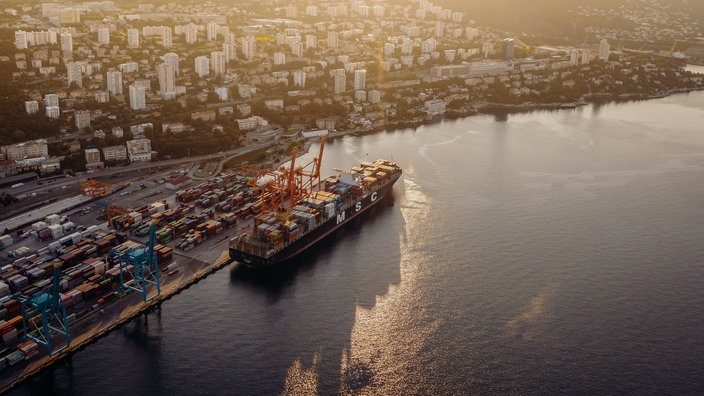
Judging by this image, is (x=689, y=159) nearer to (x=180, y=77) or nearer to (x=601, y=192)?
(x=601, y=192)

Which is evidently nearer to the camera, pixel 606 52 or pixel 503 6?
pixel 606 52

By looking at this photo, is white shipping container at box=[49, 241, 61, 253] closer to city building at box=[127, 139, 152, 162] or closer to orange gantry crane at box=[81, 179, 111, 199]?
orange gantry crane at box=[81, 179, 111, 199]

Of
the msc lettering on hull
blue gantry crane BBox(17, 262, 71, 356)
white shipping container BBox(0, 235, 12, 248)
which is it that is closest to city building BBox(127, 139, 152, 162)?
white shipping container BBox(0, 235, 12, 248)

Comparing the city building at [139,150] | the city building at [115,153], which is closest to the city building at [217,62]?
the city building at [139,150]

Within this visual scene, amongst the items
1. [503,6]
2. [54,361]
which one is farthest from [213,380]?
[503,6]

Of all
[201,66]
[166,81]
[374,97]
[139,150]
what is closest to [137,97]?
[166,81]

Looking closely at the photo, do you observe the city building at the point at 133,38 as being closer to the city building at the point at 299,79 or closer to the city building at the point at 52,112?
the city building at the point at 299,79
